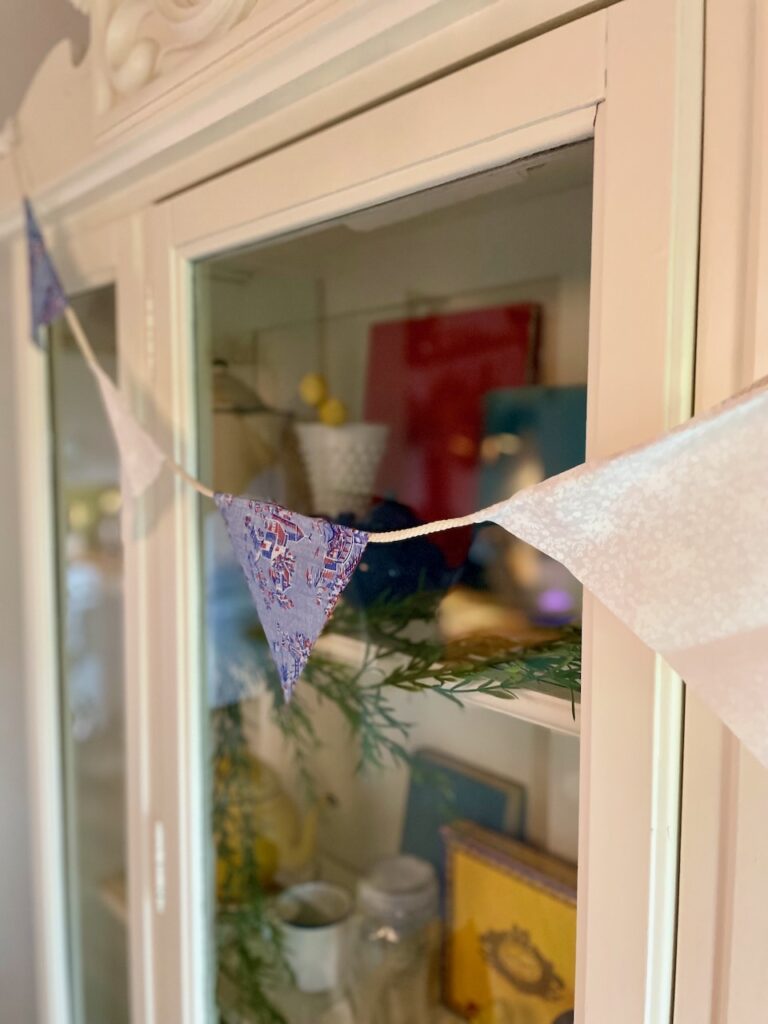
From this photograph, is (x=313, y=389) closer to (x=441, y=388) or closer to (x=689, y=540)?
(x=441, y=388)

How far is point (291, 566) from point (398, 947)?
57 centimetres

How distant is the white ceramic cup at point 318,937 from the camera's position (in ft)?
3.12

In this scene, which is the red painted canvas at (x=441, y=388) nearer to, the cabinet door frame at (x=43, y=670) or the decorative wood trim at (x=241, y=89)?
the decorative wood trim at (x=241, y=89)

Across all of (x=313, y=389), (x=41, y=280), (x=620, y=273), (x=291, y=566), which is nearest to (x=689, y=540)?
(x=620, y=273)

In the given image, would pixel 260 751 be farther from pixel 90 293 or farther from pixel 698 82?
pixel 698 82

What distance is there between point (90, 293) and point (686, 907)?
898 mm

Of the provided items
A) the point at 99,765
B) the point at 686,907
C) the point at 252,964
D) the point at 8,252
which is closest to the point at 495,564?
the point at 686,907

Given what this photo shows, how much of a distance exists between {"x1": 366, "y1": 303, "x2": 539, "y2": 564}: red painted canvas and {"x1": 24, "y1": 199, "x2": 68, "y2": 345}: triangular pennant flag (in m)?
0.39

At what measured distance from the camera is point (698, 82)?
42cm

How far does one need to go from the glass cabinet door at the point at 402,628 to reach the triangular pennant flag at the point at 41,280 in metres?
0.25

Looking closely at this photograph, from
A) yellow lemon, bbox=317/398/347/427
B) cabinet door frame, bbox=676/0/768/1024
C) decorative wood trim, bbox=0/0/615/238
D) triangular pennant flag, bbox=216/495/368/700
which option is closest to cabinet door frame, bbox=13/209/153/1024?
decorative wood trim, bbox=0/0/615/238

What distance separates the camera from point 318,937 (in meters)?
0.96

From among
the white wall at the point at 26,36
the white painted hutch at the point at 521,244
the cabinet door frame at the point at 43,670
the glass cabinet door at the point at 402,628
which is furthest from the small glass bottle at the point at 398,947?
the white wall at the point at 26,36

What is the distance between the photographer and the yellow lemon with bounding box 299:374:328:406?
0.92m
